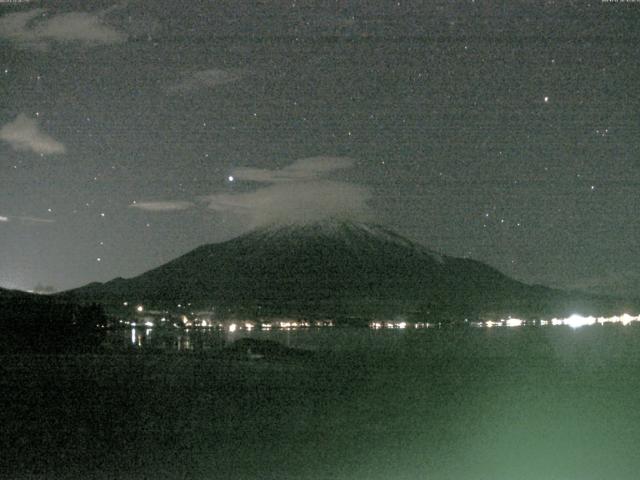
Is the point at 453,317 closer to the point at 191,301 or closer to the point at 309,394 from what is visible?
the point at 191,301

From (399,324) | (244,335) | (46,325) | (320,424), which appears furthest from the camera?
(399,324)

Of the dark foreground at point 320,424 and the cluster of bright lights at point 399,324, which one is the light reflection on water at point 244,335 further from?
the dark foreground at point 320,424

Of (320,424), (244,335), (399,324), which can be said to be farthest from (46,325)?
(399,324)

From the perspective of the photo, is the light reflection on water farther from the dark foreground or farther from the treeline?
the dark foreground

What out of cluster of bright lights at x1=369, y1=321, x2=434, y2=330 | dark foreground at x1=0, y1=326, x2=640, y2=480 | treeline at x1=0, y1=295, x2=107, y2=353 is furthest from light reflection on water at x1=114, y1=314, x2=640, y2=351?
dark foreground at x1=0, y1=326, x2=640, y2=480

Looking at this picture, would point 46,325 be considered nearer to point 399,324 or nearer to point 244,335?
point 244,335

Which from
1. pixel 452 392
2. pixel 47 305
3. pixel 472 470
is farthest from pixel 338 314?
pixel 472 470
